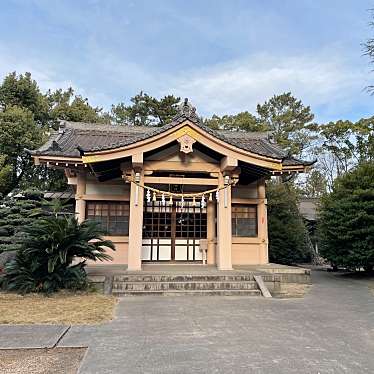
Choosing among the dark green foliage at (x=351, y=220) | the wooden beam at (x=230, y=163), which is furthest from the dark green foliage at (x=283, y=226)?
the wooden beam at (x=230, y=163)

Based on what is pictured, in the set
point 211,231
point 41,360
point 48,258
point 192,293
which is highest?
point 211,231

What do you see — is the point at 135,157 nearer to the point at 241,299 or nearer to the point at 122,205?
the point at 122,205

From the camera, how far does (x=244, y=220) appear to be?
12.5 metres

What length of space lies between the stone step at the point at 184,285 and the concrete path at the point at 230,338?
0.77 m

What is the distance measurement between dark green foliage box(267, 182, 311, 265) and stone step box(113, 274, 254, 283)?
8306mm

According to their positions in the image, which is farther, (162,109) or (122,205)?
(162,109)

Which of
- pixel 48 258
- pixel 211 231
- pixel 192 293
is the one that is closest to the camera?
pixel 48 258

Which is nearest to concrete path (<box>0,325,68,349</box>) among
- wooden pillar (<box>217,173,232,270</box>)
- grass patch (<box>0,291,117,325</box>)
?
grass patch (<box>0,291,117,325</box>)

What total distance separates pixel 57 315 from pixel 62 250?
2.06m

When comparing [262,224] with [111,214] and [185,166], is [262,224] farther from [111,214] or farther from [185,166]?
[111,214]

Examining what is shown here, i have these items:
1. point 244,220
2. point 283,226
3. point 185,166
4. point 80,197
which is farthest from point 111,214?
point 283,226

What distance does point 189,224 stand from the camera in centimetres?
1259

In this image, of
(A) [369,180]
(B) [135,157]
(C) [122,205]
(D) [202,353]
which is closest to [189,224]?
(C) [122,205]

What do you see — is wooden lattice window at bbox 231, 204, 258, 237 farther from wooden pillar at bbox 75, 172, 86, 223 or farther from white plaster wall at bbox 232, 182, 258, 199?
wooden pillar at bbox 75, 172, 86, 223
